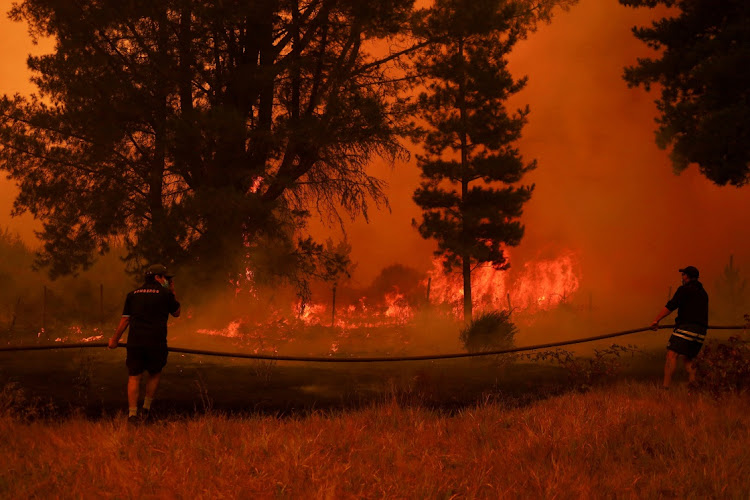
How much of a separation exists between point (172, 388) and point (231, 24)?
8.29 m

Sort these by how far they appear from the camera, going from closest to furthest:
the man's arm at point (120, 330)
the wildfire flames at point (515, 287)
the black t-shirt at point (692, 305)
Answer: the man's arm at point (120, 330) → the black t-shirt at point (692, 305) → the wildfire flames at point (515, 287)

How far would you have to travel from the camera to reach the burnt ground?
974 cm

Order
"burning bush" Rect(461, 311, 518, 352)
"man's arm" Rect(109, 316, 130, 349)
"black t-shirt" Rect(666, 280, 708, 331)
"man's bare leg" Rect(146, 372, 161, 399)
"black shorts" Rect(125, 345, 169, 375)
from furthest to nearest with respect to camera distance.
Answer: "burning bush" Rect(461, 311, 518, 352) → "black t-shirt" Rect(666, 280, 708, 331) → "man's bare leg" Rect(146, 372, 161, 399) → "black shorts" Rect(125, 345, 169, 375) → "man's arm" Rect(109, 316, 130, 349)

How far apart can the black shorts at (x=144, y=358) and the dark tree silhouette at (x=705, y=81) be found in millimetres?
12022

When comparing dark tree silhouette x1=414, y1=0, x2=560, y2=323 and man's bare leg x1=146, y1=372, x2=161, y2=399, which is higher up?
dark tree silhouette x1=414, y1=0, x2=560, y2=323

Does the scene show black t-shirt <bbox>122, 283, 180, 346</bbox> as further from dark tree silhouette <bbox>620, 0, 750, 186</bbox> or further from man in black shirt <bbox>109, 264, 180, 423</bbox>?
dark tree silhouette <bbox>620, 0, 750, 186</bbox>

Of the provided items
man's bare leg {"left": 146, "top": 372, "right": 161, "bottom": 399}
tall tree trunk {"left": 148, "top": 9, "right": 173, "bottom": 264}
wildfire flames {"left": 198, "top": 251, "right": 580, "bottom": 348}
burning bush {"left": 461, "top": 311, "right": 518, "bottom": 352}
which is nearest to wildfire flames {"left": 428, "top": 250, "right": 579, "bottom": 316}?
wildfire flames {"left": 198, "top": 251, "right": 580, "bottom": 348}

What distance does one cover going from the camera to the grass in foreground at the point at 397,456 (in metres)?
4.70

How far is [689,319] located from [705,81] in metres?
7.34

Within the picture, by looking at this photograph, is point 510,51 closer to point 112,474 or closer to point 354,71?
point 354,71

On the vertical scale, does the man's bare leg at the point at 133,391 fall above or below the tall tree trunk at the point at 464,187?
below

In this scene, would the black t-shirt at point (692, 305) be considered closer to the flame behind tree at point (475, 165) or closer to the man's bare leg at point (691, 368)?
the man's bare leg at point (691, 368)

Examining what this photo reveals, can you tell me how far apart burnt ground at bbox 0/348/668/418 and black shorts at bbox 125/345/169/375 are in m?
1.22

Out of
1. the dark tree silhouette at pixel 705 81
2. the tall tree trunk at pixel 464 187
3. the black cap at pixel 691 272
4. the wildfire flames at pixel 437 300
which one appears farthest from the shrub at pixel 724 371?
the tall tree trunk at pixel 464 187
